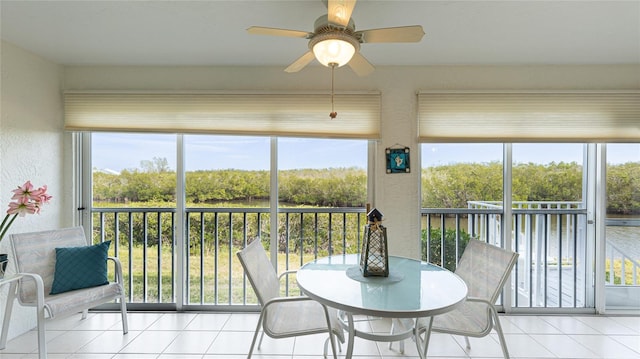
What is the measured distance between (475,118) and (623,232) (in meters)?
1.96

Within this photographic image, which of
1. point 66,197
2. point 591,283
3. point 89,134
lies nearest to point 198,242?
point 66,197

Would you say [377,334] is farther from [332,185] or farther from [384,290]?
[332,185]

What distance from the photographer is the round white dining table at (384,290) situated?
138 centimetres

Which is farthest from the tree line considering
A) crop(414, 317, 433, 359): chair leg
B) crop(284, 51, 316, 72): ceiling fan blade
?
crop(414, 317, 433, 359): chair leg

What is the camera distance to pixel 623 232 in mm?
2881

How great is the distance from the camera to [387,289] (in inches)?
62.9

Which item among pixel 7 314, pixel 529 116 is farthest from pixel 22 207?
pixel 529 116

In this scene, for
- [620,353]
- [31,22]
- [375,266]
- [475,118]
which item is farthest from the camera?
[475,118]

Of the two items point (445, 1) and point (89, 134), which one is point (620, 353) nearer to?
point (445, 1)

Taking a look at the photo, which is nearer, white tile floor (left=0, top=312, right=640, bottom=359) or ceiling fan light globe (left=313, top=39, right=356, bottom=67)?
ceiling fan light globe (left=313, top=39, right=356, bottom=67)

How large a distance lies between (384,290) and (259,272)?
84 centimetres

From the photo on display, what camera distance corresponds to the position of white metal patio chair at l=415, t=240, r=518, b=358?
5.55 feet

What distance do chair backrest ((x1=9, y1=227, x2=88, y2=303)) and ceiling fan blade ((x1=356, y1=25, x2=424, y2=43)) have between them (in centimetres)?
289

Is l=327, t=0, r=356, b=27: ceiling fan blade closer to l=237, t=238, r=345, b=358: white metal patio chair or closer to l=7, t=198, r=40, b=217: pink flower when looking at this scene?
l=237, t=238, r=345, b=358: white metal patio chair
